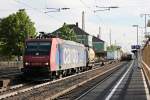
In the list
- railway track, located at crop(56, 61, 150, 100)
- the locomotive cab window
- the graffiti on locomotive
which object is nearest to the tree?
the graffiti on locomotive

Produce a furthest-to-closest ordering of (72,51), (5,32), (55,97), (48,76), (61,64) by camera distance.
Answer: (5,32), (72,51), (61,64), (48,76), (55,97)

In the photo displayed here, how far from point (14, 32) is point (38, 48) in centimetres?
7021

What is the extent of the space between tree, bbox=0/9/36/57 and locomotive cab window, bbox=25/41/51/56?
65306 mm

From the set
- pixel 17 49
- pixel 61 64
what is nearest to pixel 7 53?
pixel 17 49

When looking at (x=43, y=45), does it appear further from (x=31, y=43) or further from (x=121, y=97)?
(x=121, y=97)

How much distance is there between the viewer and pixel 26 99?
69.8 ft

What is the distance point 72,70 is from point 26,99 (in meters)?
26.4

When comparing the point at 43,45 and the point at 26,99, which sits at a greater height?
the point at 43,45

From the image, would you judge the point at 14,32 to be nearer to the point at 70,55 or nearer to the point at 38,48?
the point at 70,55

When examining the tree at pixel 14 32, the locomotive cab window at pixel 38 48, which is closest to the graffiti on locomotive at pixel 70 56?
the locomotive cab window at pixel 38 48

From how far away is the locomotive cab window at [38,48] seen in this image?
3481cm

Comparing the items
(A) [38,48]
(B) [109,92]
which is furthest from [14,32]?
(B) [109,92]

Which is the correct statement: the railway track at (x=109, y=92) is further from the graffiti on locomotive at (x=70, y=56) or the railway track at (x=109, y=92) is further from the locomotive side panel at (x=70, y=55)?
the graffiti on locomotive at (x=70, y=56)

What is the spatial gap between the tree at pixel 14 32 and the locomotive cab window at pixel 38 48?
65306mm
